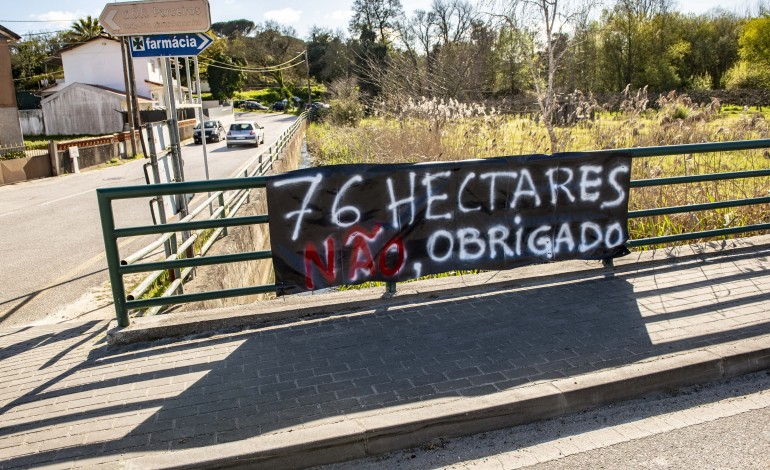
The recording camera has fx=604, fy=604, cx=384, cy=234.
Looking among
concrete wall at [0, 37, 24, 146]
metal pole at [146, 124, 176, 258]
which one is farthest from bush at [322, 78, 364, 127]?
metal pole at [146, 124, 176, 258]

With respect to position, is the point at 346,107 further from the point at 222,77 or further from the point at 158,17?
the point at 222,77

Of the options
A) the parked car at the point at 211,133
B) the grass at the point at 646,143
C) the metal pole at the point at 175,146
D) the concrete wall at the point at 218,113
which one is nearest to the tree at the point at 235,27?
the concrete wall at the point at 218,113

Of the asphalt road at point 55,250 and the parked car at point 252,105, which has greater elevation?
the parked car at point 252,105

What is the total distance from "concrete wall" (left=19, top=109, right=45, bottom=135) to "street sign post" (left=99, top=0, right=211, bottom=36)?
2032 inches

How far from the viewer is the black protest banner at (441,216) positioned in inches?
212

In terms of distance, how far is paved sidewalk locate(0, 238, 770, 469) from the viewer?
362 cm

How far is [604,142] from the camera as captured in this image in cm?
1128

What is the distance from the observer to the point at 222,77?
7656 centimetres

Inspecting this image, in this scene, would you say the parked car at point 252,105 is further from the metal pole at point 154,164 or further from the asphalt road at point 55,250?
the metal pole at point 154,164

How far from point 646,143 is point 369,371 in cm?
840

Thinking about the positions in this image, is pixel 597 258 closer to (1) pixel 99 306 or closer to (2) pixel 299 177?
(2) pixel 299 177

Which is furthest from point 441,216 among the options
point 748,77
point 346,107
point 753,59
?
point 753,59

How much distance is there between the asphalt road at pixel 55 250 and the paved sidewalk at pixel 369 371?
1.54 meters

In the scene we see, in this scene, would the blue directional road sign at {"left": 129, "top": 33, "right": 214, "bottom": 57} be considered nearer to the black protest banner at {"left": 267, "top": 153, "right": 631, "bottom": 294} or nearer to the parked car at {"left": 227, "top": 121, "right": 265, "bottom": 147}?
the black protest banner at {"left": 267, "top": 153, "right": 631, "bottom": 294}
